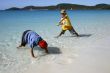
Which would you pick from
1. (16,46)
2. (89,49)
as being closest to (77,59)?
(89,49)

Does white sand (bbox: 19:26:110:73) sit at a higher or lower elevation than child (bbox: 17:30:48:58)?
lower

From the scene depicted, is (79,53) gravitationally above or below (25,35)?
below

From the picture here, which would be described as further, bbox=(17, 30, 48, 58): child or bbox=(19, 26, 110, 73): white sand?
bbox=(17, 30, 48, 58): child

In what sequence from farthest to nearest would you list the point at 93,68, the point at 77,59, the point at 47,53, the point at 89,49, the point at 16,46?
the point at 16,46, the point at 89,49, the point at 47,53, the point at 77,59, the point at 93,68

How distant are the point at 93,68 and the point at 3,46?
4554mm

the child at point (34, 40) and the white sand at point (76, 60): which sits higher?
the child at point (34, 40)

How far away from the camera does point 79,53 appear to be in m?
8.87

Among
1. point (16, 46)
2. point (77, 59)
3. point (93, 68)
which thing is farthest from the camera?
point (16, 46)

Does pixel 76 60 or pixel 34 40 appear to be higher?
pixel 34 40

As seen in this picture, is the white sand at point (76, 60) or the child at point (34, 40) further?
the child at point (34, 40)

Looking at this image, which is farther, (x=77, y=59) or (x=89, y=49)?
(x=89, y=49)

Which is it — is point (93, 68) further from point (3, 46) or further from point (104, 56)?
point (3, 46)

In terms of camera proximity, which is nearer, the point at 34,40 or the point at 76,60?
the point at 76,60

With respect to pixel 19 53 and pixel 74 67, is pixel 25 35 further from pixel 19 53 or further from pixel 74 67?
pixel 74 67
